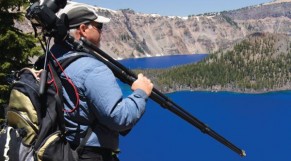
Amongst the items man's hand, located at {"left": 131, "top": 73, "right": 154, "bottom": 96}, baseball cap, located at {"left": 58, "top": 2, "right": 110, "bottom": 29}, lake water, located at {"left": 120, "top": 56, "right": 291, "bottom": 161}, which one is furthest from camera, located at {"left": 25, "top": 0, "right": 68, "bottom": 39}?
→ lake water, located at {"left": 120, "top": 56, "right": 291, "bottom": 161}

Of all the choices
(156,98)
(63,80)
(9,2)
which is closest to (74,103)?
(63,80)

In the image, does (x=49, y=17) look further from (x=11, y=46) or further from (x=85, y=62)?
(x=11, y=46)

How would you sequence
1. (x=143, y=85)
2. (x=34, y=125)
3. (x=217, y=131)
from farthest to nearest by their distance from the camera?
(x=217, y=131)
(x=143, y=85)
(x=34, y=125)

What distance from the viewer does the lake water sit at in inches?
3676

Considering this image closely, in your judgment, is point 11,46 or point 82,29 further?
point 11,46

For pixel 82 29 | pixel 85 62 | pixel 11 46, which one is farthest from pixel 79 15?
pixel 11 46

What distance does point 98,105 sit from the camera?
12.8ft

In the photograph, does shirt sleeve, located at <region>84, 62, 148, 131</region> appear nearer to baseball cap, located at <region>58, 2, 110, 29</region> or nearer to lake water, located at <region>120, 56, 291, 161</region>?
baseball cap, located at <region>58, 2, 110, 29</region>

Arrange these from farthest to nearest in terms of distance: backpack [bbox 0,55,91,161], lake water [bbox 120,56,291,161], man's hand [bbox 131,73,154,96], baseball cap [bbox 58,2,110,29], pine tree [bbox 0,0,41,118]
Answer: lake water [bbox 120,56,291,161]
pine tree [bbox 0,0,41,118]
baseball cap [bbox 58,2,110,29]
man's hand [bbox 131,73,154,96]
backpack [bbox 0,55,91,161]

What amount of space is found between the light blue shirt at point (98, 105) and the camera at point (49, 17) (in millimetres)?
279

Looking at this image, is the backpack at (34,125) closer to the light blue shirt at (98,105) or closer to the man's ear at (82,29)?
the light blue shirt at (98,105)

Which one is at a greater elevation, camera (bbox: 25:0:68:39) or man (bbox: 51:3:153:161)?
camera (bbox: 25:0:68:39)

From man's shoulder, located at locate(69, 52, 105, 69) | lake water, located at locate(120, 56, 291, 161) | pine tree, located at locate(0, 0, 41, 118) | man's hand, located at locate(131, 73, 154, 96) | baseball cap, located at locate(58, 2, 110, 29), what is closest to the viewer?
man's shoulder, located at locate(69, 52, 105, 69)

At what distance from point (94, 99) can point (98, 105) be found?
0.07m
